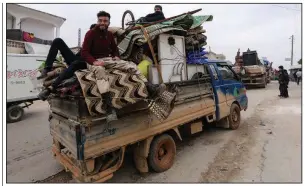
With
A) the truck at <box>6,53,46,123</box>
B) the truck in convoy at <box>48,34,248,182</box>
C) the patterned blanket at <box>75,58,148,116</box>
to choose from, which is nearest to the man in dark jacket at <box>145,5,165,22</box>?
the truck in convoy at <box>48,34,248,182</box>

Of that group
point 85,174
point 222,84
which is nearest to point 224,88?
point 222,84

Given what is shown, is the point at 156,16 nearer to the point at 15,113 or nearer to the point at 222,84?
the point at 222,84

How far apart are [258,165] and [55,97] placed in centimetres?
367

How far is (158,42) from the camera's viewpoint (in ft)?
15.1

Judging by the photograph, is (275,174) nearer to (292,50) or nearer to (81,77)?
(81,77)

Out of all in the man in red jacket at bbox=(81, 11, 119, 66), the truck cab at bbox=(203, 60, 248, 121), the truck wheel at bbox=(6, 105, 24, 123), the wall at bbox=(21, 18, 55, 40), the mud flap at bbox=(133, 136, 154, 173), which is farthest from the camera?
the wall at bbox=(21, 18, 55, 40)

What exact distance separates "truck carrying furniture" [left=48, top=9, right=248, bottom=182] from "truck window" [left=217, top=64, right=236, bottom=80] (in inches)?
3.3

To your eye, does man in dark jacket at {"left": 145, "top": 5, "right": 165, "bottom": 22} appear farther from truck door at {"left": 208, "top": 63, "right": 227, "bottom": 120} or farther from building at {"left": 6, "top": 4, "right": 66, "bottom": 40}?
building at {"left": 6, "top": 4, "right": 66, "bottom": 40}

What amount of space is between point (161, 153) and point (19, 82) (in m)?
7.33

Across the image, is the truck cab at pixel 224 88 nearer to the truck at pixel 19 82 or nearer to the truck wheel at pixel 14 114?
the truck at pixel 19 82

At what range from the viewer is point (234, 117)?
675 centimetres

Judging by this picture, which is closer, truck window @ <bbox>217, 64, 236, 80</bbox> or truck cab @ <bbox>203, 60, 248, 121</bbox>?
truck cab @ <bbox>203, 60, 248, 121</bbox>

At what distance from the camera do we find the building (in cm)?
1437

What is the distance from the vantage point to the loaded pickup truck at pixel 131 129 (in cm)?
318
